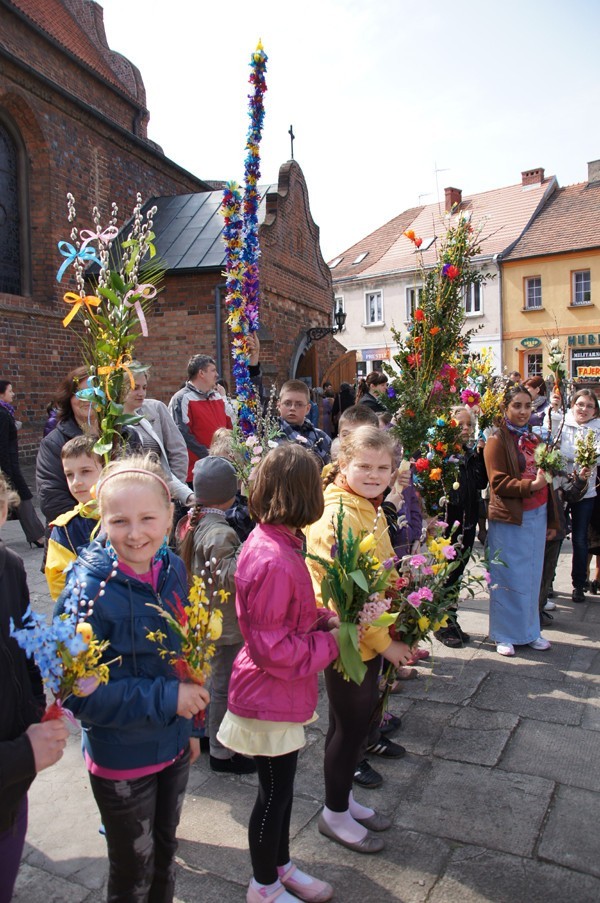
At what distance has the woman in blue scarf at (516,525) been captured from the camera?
4.88 m

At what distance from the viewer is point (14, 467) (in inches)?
295

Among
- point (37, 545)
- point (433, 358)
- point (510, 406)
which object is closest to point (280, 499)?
point (433, 358)

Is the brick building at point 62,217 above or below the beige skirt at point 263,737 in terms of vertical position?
above

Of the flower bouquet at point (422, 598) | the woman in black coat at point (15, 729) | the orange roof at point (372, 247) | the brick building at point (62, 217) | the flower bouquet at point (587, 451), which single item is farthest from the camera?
the orange roof at point (372, 247)

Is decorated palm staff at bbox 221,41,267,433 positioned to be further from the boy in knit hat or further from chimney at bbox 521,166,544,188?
chimney at bbox 521,166,544,188

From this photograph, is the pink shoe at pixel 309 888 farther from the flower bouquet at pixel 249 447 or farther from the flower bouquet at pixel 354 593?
the flower bouquet at pixel 249 447

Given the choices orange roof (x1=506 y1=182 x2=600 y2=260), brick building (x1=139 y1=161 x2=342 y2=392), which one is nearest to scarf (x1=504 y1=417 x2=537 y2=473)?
brick building (x1=139 y1=161 x2=342 y2=392)

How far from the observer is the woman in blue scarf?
4875 mm

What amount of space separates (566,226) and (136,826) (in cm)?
3217

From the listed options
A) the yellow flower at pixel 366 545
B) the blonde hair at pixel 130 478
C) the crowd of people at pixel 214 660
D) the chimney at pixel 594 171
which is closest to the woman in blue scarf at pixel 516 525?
the crowd of people at pixel 214 660

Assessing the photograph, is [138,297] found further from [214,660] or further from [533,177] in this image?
[533,177]

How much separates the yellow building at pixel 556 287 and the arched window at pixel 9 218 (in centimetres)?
2222

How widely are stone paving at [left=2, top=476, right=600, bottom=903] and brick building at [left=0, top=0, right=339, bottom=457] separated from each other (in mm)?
8985

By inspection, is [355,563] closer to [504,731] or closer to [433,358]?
[504,731]
